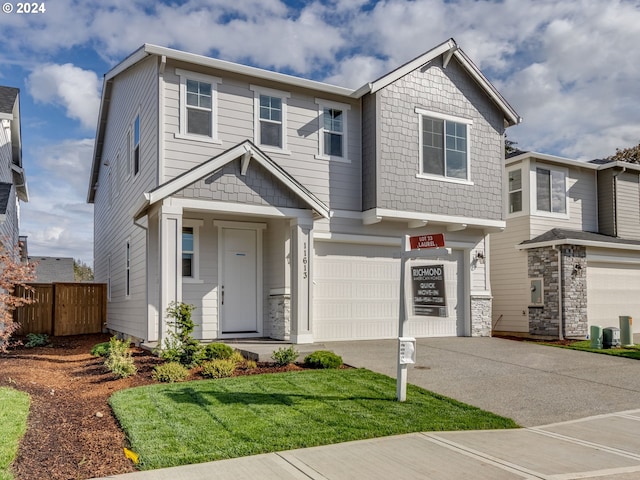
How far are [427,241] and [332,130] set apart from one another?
6.69 meters

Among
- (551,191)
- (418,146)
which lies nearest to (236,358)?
(418,146)

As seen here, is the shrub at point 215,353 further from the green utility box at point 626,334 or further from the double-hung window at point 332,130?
the green utility box at point 626,334

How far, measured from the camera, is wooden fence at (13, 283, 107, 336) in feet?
56.9

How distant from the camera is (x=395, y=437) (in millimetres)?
5809

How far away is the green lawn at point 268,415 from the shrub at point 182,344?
110 cm

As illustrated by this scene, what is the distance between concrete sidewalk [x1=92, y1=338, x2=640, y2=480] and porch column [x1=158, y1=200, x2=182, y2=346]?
1.87 m

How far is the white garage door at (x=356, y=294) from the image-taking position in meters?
12.7

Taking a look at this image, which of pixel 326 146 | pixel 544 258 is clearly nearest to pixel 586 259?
pixel 544 258

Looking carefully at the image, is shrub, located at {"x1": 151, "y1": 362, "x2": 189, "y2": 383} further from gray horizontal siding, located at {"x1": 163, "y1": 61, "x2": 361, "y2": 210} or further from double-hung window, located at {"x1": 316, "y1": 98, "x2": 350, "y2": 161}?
double-hung window, located at {"x1": 316, "y1": 98, "x2": 350, "y2": 161}

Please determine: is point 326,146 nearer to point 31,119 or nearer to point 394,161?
point 394,161

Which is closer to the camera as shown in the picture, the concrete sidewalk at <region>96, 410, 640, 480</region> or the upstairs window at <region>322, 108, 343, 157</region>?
the concrete sidewalk at <region>96, 410, 640, 480</region>

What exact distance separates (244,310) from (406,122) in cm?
602

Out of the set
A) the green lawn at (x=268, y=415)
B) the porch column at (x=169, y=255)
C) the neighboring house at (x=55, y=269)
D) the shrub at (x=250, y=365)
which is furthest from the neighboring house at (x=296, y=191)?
the neighboring house at (x=55, y=269)

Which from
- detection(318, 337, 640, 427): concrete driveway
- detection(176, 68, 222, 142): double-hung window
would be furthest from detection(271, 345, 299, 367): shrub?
detection(176, 68, 222, 142): double-hung window
